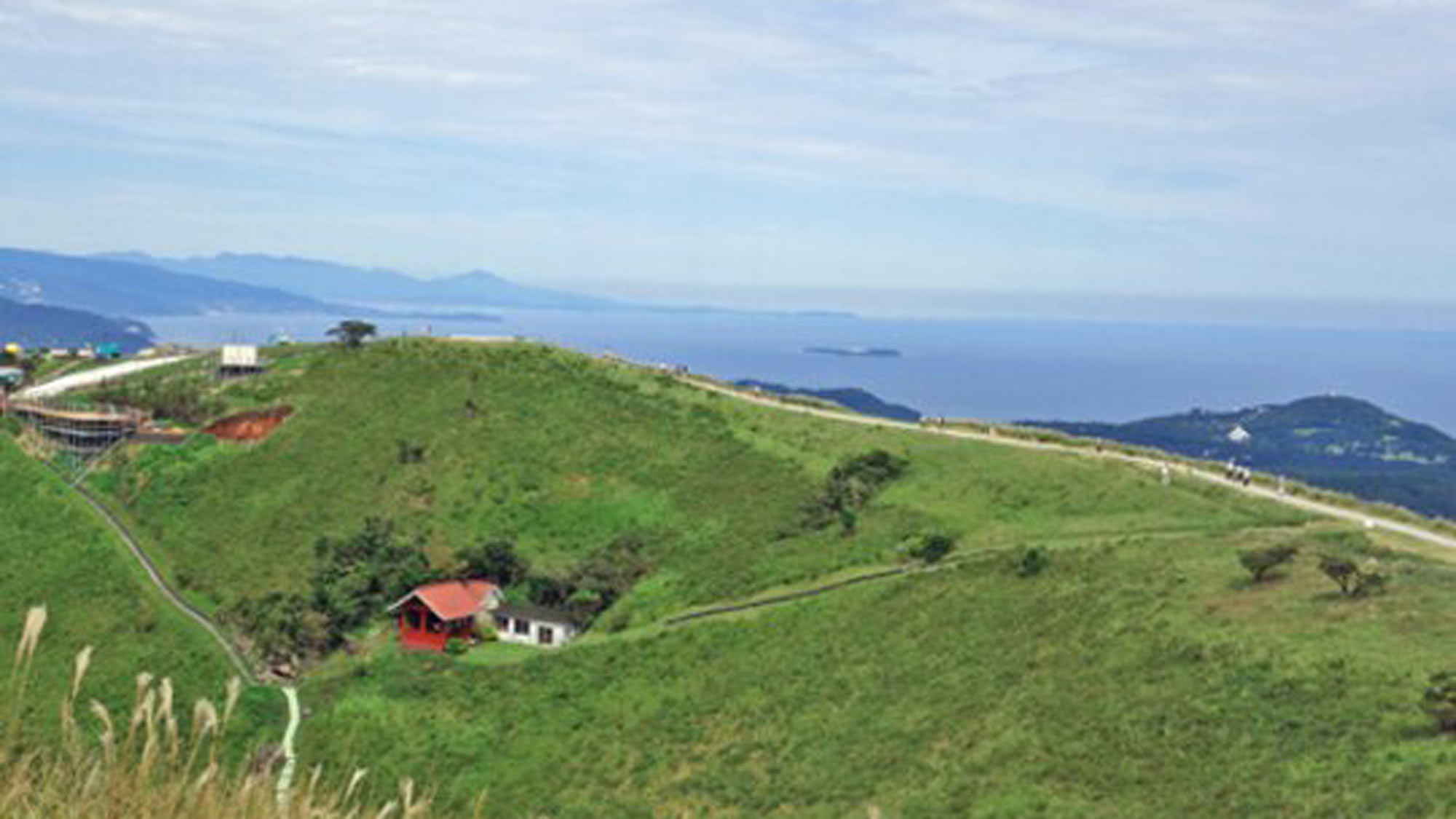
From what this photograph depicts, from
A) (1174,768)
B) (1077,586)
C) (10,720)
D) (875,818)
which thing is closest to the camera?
(875,818)

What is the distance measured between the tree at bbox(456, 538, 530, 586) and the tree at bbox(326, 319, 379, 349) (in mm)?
37130

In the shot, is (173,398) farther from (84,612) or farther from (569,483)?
(569,483)

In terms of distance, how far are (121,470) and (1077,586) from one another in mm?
64405

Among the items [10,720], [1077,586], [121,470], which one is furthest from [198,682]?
[10,720]

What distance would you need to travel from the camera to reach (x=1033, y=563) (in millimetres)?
49750

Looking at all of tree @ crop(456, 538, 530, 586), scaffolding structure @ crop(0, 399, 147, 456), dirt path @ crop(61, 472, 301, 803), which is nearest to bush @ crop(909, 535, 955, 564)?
tree @ crop(456, 538, 530, 586)

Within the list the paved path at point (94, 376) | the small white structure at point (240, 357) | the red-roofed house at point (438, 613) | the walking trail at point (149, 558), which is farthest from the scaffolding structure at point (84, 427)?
the red-roofed house at point (438, 613)

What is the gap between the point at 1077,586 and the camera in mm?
46938

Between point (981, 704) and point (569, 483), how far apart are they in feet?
128

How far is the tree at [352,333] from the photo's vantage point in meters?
96.8

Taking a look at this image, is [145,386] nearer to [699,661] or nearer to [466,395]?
[466,395]

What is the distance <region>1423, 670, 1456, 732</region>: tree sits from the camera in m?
29.2

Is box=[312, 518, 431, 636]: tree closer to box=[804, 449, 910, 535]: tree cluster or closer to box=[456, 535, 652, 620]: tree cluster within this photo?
box=[456, 535, 652, 620]: tree cluster

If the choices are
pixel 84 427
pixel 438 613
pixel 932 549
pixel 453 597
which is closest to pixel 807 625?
pixel 932 549
